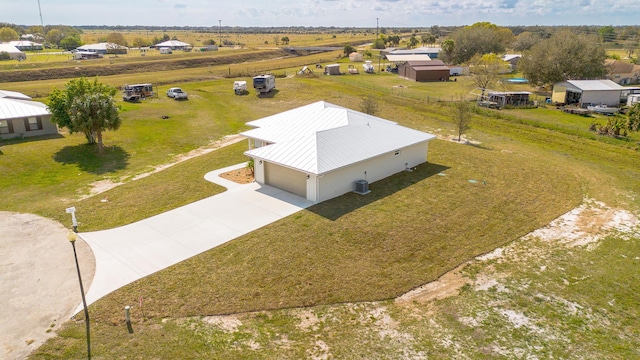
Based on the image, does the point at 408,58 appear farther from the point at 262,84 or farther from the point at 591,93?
the point at 262,84

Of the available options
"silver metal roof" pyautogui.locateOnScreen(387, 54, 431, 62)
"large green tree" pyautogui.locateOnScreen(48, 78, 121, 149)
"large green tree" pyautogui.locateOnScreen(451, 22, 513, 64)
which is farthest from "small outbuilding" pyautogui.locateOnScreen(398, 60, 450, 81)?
"large green tree" pyautogui.locateOnScreen(48, 78, 121, 149)

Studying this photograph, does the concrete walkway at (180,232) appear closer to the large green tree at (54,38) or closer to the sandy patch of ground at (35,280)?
the sandy patch of ground at (35,280)

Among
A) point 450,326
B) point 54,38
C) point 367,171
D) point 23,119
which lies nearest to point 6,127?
point 23,119

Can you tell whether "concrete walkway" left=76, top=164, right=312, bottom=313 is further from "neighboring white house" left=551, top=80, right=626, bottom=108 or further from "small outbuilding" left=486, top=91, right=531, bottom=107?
"neighboring white house" left=551, top=80, right=626, bottom=108

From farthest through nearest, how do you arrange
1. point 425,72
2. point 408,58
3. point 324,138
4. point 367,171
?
point 408,58 → point 425,72 → point 367,171 → point 324,138

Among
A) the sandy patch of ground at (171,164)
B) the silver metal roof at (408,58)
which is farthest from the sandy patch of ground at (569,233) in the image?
the silver metal roof at (408,58)

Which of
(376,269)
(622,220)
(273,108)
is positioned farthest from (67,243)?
(273,108)

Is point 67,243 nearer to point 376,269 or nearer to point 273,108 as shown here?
point 376,269
